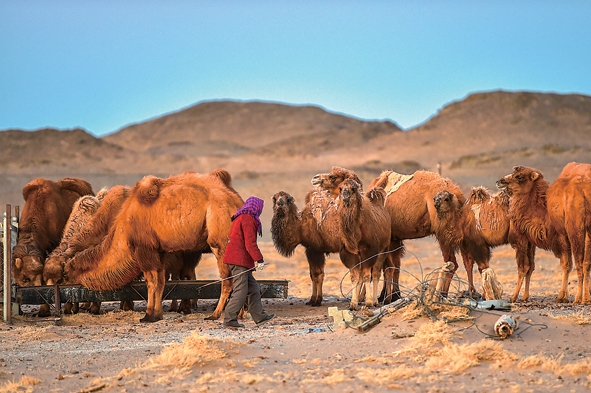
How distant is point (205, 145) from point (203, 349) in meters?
94.7

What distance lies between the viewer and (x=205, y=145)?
103375 mm

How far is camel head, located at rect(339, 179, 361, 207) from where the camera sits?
44.8ft

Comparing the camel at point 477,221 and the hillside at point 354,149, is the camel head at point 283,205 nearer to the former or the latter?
the camel at point 477,221

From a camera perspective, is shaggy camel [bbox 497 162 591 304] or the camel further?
the camel

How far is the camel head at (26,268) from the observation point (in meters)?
14.4

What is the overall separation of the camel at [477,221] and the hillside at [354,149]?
118 feet

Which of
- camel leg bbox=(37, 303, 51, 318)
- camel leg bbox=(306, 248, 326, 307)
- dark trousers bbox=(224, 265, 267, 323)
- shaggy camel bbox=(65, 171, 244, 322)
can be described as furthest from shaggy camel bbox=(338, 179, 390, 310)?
camel leg bbox=(37, 303, 51, 318)

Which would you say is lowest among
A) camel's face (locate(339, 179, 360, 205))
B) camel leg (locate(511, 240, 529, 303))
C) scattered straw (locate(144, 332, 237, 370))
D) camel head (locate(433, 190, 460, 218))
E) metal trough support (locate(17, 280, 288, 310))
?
scattered straw (locate(144, 332, 237, 370))

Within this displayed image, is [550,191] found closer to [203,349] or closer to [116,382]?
[203,349]

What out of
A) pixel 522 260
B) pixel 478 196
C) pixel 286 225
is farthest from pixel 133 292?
pixel 522 260

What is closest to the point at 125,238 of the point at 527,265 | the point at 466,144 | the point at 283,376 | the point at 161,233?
the point at 161,233

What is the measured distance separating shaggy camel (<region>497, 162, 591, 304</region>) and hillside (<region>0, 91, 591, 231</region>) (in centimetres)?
3679

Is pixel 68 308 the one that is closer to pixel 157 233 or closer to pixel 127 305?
pixel 127 305

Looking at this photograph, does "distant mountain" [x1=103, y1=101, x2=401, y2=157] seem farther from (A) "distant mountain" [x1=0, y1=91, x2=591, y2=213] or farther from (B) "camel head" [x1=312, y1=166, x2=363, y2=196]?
(B) "camel head" [x1=312, y1=166, x2=363, y2=196]
